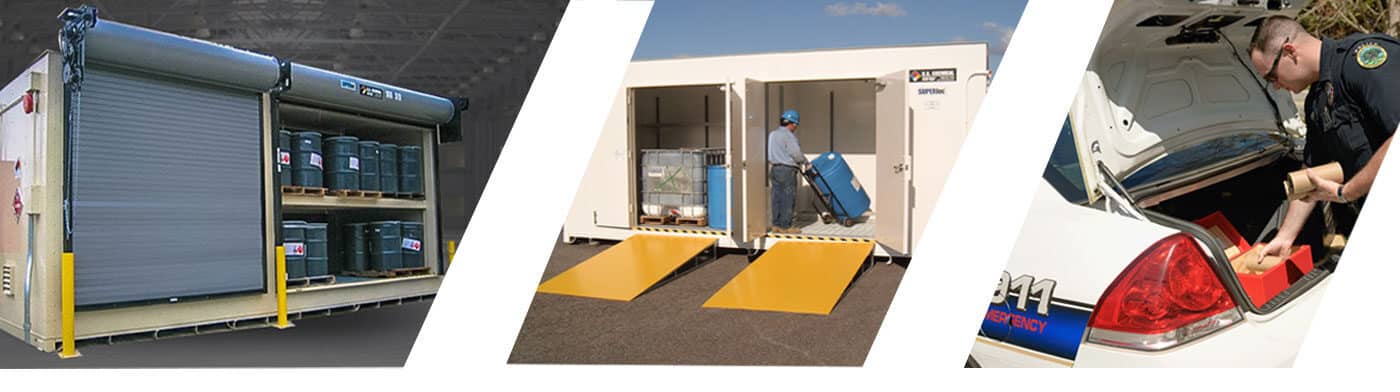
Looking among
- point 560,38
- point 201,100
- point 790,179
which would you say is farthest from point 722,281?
point 201,100

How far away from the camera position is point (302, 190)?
15.3 ft

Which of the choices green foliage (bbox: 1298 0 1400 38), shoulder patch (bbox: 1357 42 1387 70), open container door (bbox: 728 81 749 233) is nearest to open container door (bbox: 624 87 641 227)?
open container door (bbox: 728 81 749 233)

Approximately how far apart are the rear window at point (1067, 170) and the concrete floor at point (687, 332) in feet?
6.41

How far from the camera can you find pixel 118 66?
3545 millimetres

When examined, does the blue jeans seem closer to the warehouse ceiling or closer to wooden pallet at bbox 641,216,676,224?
wooden pallet at bbox 641,216,676,224

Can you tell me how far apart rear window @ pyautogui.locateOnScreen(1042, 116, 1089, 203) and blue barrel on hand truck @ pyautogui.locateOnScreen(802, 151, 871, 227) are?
213 inches

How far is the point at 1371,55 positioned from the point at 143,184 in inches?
195

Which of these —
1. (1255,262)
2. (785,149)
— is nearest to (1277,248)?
(1255,262)

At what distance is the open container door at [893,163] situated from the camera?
6441 millimetres

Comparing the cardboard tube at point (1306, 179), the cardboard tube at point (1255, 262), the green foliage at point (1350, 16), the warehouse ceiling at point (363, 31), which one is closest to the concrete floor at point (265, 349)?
the warehouse ceiling at point (363, 31)

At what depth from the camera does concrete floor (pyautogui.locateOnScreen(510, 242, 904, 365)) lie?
13.1 ft

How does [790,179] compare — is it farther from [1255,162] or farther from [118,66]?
[118,66]

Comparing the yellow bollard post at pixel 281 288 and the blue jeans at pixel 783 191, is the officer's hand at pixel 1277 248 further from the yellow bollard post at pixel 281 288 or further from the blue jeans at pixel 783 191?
the blue jeans at pixel 783 191

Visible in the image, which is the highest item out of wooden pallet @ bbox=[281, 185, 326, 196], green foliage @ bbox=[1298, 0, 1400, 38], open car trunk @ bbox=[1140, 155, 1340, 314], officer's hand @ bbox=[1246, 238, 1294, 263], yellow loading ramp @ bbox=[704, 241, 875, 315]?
green foliage @ bbox=[1298, 0, 1400, 38]
